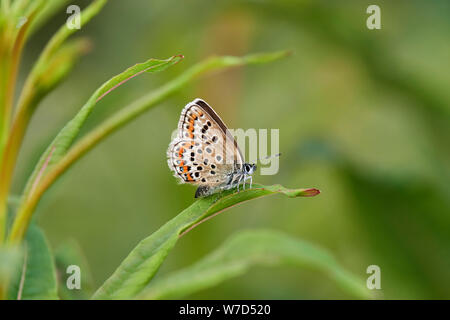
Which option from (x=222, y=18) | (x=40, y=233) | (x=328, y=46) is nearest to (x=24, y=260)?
(x=40, y=233)

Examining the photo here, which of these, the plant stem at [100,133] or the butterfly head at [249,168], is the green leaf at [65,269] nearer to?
the plant stem at [100,133]

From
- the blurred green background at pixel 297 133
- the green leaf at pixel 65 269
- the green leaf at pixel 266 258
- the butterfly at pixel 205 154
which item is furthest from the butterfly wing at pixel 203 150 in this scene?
the blurred green background at pixel 297 133

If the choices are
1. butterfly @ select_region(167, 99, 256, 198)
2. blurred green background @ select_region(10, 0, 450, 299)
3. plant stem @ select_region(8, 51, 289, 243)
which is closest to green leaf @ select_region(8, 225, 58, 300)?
plant stem @ select_region(8, 51, 289, 243)

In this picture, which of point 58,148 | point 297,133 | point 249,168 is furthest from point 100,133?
point 297,133

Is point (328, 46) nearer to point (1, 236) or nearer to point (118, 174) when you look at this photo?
point (118, 174)

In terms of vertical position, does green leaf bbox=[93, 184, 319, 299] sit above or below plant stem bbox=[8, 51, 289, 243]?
below

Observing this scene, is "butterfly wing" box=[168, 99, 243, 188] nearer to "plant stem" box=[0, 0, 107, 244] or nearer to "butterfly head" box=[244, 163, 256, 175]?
"butterfly head" box=[244, 163, 256, 175]

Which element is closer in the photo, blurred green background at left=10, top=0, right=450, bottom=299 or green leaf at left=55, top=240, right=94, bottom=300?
green leaf at left=55, top=240, right=94, bottom=300

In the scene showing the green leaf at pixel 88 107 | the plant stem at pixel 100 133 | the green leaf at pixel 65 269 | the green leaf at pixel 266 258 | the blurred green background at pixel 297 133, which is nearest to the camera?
the green leaf at pixel 88 107
